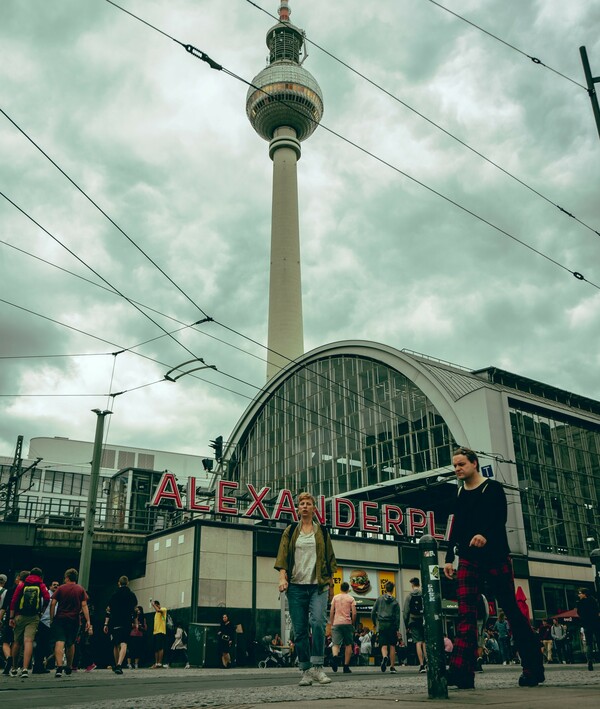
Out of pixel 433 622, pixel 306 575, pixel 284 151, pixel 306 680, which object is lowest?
pixel 306 680

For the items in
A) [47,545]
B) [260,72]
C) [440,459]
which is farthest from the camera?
[260,72]

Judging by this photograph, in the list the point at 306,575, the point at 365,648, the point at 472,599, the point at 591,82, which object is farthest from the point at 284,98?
the point at 472,599

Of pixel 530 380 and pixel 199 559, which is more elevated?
pixel 530 380

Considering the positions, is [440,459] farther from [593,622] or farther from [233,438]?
[593,622]

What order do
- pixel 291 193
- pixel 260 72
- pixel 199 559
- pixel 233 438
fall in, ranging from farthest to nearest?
pixel 260 72 < pixel 291 193 < pixel 233 438 < pixel 199 559

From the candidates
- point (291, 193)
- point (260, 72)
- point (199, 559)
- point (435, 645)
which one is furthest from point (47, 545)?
point (260, 72)

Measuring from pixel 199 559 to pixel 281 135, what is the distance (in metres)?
61.8

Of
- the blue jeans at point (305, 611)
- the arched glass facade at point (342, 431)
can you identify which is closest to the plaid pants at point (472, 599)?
the blue jeans at point (305, 611)

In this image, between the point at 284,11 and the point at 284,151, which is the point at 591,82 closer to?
the point at 284,151

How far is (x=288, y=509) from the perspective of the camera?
104 feet

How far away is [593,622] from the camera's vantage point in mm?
13406

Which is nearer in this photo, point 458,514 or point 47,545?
point 458,514

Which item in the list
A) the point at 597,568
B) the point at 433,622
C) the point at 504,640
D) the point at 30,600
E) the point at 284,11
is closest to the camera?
the point at 433,622

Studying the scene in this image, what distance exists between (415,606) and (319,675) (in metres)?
6.88
